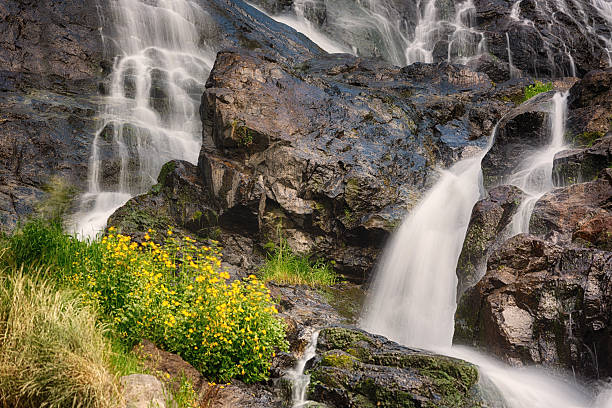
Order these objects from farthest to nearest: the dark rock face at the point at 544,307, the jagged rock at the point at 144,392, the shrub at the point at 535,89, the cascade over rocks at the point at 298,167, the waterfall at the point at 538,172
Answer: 1. the shrub at the point at 535,89
2. the cascade over rocks at the point at 298,167
3. the waterfall at the point at 538,172
4. the dark rock face at the point at 544,307
5. the jagged rock at the point at 144,392

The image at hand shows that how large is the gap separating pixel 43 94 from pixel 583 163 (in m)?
12.7

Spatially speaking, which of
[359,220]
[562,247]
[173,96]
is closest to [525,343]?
[562,247]

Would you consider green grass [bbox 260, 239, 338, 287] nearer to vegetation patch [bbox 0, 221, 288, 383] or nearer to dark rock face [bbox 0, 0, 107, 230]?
vegetation patch [bbox 0, 221, 288, 383]

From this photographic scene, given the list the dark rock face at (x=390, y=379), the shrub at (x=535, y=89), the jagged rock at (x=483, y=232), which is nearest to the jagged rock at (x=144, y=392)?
the dark rock face at (x=390, y=379)

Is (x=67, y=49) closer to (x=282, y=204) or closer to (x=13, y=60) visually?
(x=13, y=60)

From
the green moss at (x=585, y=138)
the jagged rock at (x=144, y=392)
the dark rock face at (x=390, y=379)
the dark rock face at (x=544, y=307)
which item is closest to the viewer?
the jagged rock at (x=144, y=392)

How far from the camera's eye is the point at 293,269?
1059 centimetres

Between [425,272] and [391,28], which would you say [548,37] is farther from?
[425,272]

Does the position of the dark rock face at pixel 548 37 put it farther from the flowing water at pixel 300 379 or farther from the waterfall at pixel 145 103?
the flowing water at pixel 300 379

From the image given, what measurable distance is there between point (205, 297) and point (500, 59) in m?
18.3

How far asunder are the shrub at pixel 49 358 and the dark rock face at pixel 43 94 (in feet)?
20.8

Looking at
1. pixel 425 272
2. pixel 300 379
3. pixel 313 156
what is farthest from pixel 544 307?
pixel 313 156

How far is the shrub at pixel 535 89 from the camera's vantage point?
551 inches

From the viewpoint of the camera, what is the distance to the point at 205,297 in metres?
6.42
